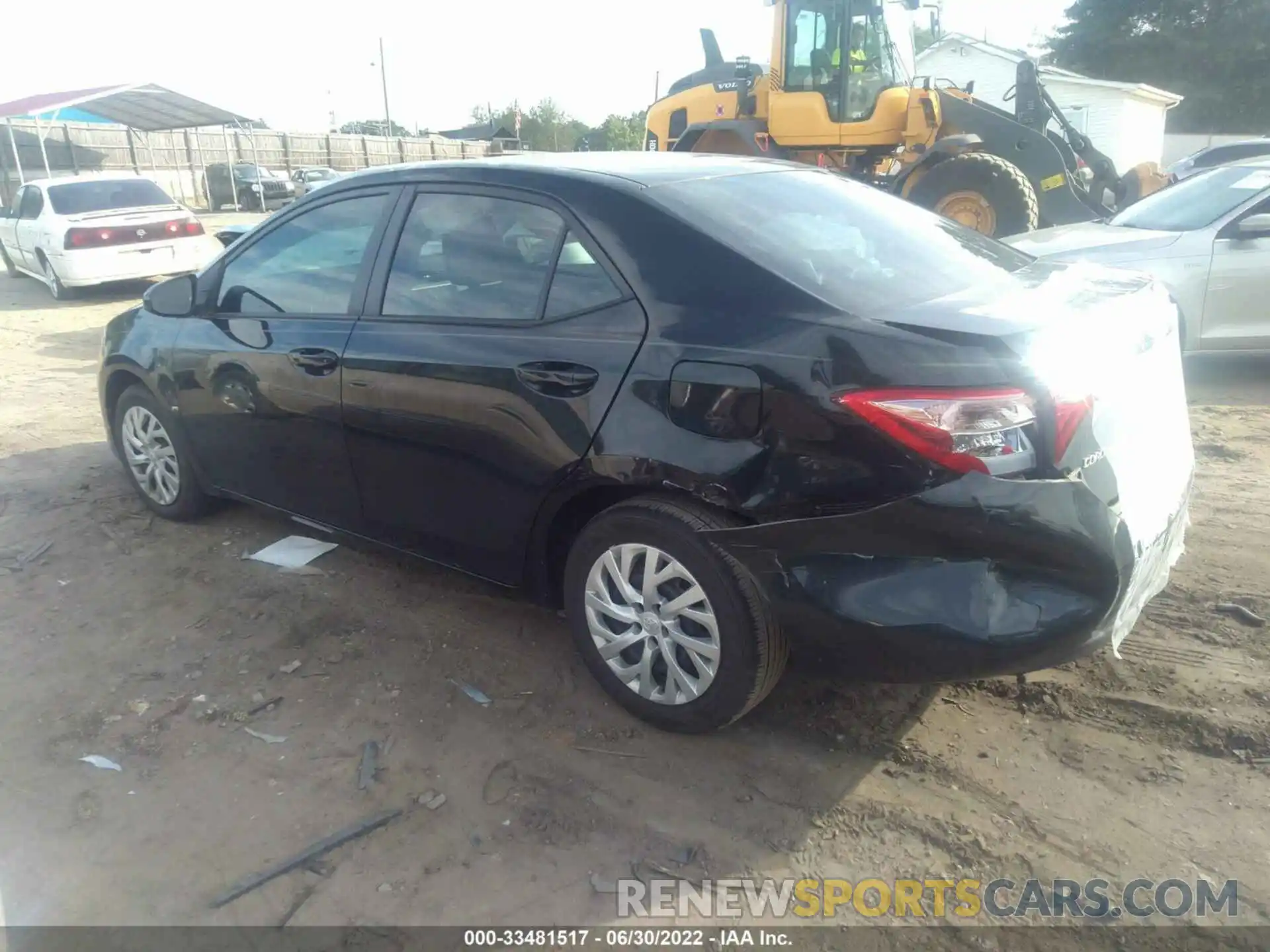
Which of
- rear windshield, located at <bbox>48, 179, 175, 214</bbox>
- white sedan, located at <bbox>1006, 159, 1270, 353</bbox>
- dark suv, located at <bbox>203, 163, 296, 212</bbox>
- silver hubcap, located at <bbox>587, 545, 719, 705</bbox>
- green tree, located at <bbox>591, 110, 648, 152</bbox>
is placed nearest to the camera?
silver hubcap, located at <bbox>587, 545, 719, 705</bbox>

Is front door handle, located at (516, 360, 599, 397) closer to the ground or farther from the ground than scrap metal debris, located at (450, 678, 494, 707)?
farther from the ground

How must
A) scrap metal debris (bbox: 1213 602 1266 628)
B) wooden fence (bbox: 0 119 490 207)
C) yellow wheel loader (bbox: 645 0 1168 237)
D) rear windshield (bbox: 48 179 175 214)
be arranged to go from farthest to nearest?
wooden fence (bbox: 0 119 490 207), rear windshield (bbox: 48 179 175 214), yellow wheel loader (bbox: 645 0 1168 237), scrap metal debris (bbox: 1213 602 1266 628)

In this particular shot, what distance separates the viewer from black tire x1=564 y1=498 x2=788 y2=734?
9.16 feet

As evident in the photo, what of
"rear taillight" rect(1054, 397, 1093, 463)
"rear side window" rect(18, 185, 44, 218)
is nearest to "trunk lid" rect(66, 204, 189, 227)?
"rear side window" rect(18, 185, 44, 218)

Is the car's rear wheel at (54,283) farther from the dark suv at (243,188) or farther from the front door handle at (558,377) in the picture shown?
the dark suv at (243,188)

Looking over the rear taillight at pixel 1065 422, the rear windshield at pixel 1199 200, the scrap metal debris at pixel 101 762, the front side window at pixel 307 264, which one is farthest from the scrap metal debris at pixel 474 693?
the rear windshield at pixel 1199 200

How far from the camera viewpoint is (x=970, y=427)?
2469 millimetres

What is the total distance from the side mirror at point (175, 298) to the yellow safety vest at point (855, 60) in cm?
907

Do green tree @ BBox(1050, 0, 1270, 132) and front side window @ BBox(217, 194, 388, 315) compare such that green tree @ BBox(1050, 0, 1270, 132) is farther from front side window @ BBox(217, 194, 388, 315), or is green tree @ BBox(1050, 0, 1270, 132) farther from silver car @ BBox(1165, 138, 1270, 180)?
front side window @ BBox(217, 194, 388, 315)

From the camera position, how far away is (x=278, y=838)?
276cm

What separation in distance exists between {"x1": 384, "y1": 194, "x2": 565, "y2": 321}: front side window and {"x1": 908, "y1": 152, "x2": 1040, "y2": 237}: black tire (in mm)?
8095

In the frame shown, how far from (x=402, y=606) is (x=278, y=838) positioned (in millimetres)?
1403

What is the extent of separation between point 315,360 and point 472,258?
0.82 m

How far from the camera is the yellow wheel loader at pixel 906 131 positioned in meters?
10.5
